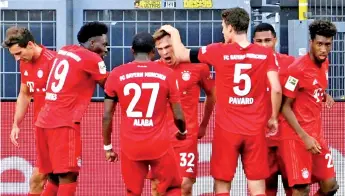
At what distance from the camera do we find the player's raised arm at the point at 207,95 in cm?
1304

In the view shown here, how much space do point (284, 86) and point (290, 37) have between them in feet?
11.3

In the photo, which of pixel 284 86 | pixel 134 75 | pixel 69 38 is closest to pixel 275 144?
pixel 284 86

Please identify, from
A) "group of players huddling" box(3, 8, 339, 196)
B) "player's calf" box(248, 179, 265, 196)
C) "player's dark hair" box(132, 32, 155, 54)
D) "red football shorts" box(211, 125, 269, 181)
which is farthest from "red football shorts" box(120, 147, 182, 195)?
"player's dark hair" box(132, 32, 155, 54)

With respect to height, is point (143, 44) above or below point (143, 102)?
above

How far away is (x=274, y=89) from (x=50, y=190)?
266 centimetres

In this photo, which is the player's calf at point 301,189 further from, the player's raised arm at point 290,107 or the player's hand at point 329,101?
the player's hand at point 329,101

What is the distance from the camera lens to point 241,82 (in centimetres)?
1170

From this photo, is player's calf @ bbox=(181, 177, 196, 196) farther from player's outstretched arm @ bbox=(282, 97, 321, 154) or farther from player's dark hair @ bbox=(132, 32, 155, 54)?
player's dark hair @ bbox=(132, 32, 155, 54)

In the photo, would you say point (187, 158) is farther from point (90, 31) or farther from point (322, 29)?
point (322, 29)

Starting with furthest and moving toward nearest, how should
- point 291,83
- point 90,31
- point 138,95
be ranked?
point 90,31 → point 291,83 → point 138,95

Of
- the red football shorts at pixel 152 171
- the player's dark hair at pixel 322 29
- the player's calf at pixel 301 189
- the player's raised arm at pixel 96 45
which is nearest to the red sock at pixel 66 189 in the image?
the red football shorts at pixel 152 171

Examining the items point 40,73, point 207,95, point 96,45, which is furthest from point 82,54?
point 207,95

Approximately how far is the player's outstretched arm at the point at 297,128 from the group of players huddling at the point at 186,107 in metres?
0.01

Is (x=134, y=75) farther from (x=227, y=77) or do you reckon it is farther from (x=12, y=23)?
(x=12, y=23)
